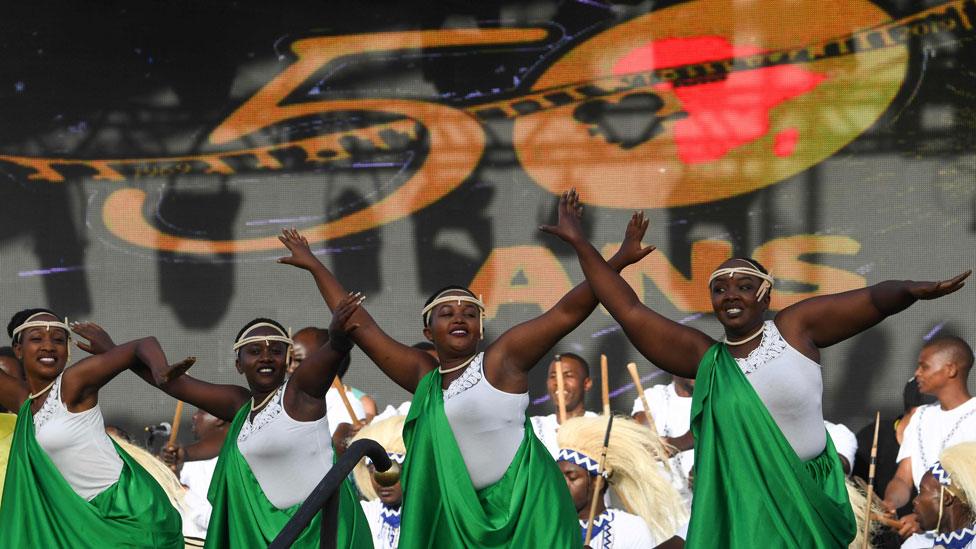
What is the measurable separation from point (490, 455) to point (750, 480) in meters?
0.87

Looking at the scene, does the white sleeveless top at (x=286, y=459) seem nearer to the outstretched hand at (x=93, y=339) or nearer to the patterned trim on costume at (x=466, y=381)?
the patterned trim on costume at (x=466, y=381)

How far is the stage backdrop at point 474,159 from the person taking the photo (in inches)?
348

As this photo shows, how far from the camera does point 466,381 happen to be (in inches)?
193

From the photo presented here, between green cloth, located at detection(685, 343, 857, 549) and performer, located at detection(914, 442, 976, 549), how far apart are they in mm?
1333

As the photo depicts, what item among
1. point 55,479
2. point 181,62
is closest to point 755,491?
point 55,479

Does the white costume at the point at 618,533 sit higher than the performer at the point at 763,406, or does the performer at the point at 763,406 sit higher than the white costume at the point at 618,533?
the performer at the point at 763,406

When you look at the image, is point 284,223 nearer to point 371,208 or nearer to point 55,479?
point 371,208

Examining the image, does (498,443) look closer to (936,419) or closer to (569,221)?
(569,221)

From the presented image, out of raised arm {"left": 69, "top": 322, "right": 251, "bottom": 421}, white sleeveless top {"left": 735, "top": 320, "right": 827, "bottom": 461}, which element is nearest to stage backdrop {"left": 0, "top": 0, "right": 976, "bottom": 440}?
raised arm {"left": 69, "top": 322, "right": 251, "bottom": 421}

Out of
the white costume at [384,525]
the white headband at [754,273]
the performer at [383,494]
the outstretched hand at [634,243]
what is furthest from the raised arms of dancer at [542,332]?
the white costume at [384,525]

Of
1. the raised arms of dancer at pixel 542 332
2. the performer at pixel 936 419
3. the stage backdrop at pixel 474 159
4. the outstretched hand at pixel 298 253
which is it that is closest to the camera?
the raised arms of dancer at pixel 542 332

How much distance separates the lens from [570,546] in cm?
481

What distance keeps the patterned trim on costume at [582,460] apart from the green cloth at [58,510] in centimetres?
172

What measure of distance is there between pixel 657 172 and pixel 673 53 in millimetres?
745
